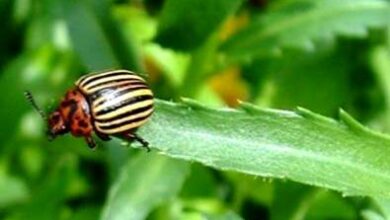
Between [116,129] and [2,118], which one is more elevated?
[116,129]

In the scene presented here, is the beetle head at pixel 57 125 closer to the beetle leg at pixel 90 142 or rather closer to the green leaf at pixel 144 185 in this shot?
the beetle leg at pixel 90 142

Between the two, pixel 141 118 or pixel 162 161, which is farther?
pixel 162 161

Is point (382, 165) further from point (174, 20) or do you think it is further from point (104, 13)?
point (104, 13)

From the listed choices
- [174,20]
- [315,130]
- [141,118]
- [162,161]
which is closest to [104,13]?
[174,20]

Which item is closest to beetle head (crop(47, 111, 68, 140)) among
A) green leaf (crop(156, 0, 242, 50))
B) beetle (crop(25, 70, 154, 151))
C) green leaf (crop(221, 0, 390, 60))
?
beetle (crop(25, 70, 154, 151))

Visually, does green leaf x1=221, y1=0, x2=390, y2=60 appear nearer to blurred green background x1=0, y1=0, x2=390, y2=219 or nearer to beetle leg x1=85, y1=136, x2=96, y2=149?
blurred green background x1=0, y1=0, x2=390, y2=219

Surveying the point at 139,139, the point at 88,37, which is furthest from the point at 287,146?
the point at 88,37
